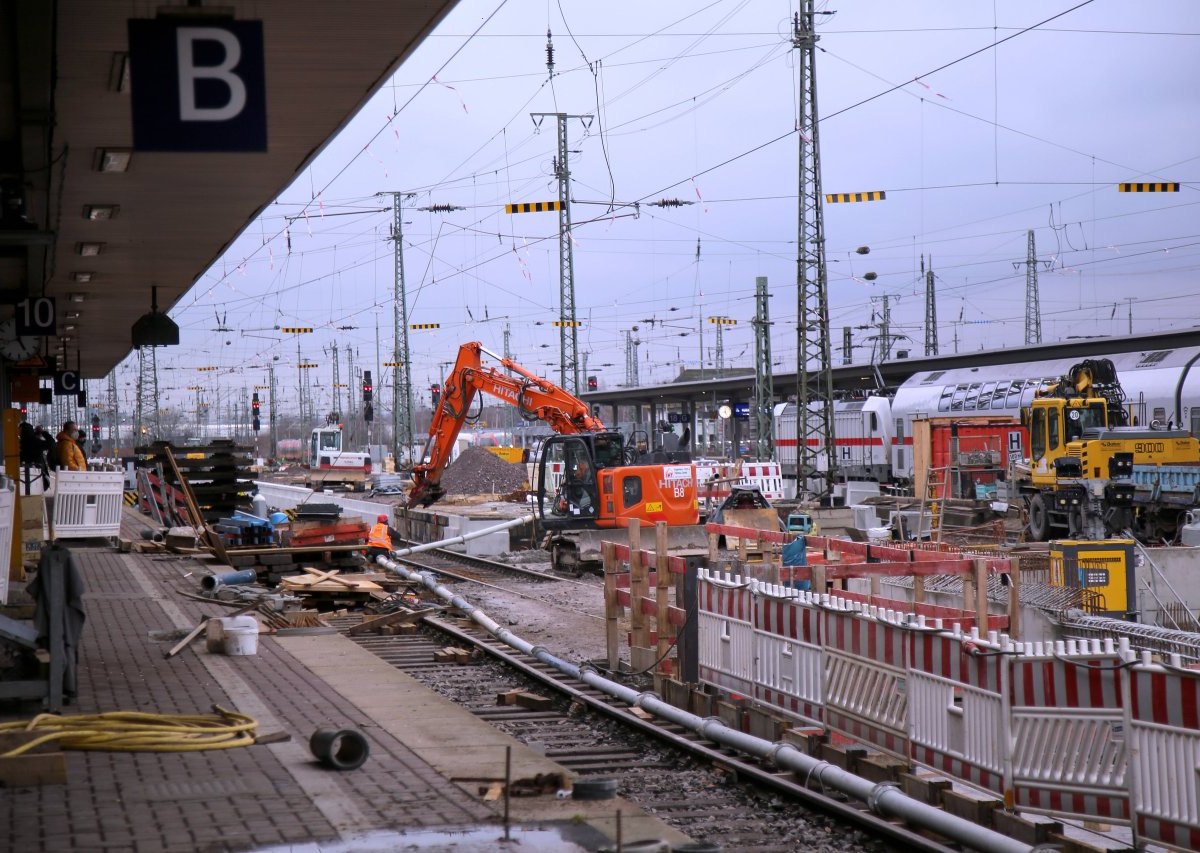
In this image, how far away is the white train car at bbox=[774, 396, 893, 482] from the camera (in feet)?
168

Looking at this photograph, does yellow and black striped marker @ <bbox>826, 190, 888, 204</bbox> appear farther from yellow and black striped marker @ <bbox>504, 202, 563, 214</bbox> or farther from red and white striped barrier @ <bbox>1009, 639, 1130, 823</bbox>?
red and white striped barrier @ <bbox>1009, 639, 1130, 823</bbox>

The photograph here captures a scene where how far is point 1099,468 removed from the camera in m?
28.3

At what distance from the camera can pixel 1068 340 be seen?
4966cm

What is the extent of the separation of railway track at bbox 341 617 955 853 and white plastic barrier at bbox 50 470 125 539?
9170 millimetres

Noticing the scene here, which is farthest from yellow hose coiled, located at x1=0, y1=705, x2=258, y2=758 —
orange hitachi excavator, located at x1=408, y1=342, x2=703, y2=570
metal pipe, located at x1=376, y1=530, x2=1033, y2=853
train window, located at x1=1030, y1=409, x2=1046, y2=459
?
train window, located at x1=1030, y1=409, x2=1046, y2=459

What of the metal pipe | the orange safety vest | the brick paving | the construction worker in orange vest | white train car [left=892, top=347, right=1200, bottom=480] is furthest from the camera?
white train car [left=892, top=347, right=1200, bottom=480]

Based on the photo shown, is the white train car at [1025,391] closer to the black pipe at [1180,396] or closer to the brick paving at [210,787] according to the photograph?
the black pipe at [1180,396]

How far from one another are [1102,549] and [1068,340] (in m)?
35.7

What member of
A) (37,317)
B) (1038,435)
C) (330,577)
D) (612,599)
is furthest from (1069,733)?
(1038,435)

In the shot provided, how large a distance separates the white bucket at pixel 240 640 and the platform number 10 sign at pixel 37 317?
519cm

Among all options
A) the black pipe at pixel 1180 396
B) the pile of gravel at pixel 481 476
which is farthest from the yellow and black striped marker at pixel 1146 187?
the pile of gravel at pixel 481 476

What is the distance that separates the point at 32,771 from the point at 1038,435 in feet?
87.8

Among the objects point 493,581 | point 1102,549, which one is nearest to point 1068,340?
point 493,581

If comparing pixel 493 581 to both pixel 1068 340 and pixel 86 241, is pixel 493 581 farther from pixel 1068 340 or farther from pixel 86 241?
pixel 1068 340
